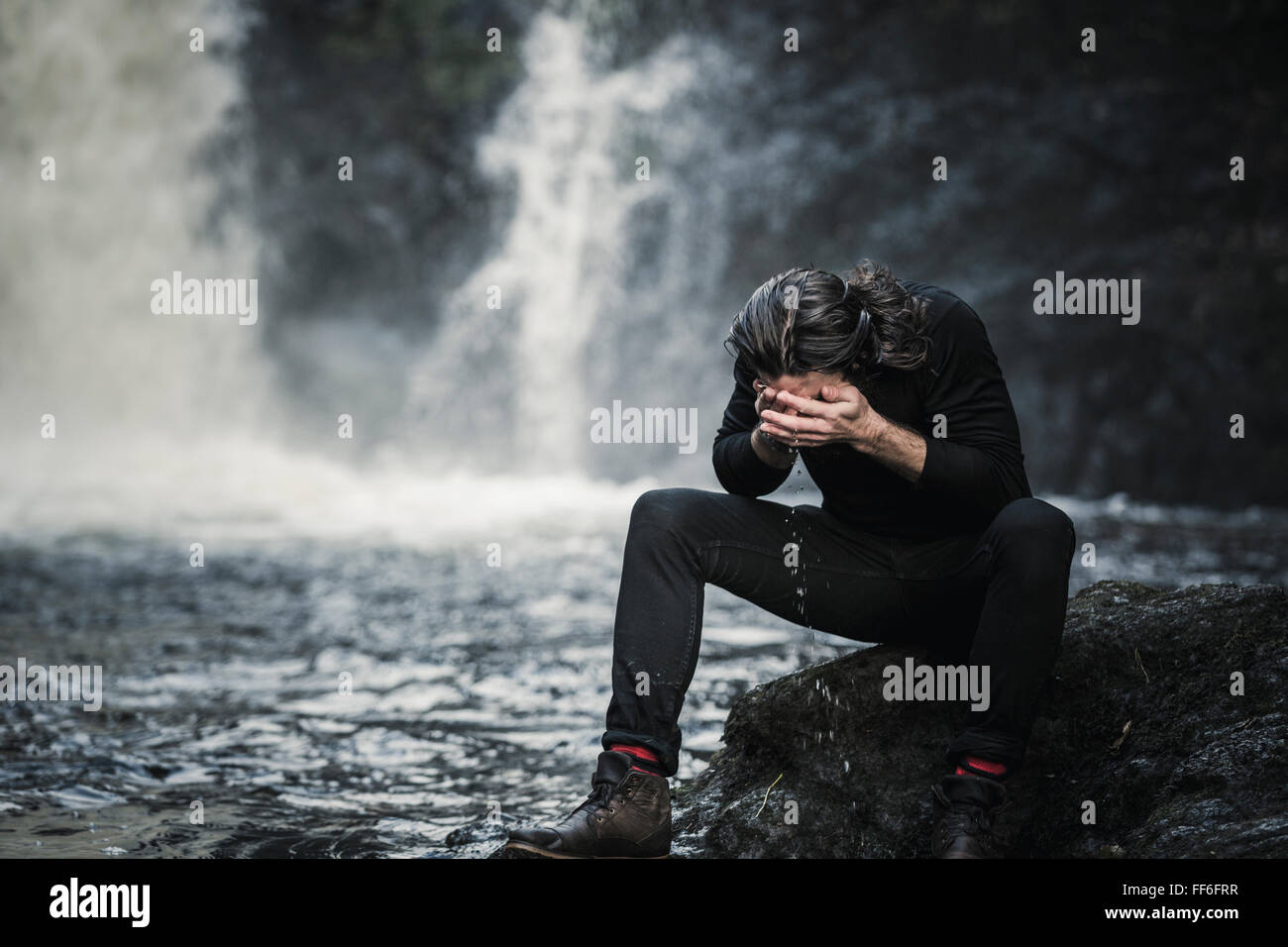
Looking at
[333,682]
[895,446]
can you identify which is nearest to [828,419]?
[895,446]

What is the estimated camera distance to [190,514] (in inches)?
575

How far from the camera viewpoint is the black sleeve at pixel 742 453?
10.6ft

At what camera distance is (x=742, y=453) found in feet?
10.6

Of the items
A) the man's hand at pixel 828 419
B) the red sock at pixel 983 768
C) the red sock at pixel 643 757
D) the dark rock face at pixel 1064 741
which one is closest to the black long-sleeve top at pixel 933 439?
the man's hand at pixel 828 419

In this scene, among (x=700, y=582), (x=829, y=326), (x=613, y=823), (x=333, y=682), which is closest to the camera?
(x=613, y=823)

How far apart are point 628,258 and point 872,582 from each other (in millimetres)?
16944

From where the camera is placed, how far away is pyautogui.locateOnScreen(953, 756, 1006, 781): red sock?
2.78 meters

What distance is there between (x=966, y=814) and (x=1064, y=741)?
0.63m

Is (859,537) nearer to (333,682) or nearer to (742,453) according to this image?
(742,453)

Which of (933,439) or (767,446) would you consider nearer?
(933,439)

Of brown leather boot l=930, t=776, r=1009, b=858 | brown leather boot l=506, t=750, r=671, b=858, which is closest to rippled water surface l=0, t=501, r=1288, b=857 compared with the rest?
brown leather boot l=506, t=750, r=671, b=858

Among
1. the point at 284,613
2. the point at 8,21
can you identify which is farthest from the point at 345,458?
the point at 284,613

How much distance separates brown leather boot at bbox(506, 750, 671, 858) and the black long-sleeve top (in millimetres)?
Answer: 823

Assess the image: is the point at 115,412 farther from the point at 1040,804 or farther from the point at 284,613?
the point at 1040,804
